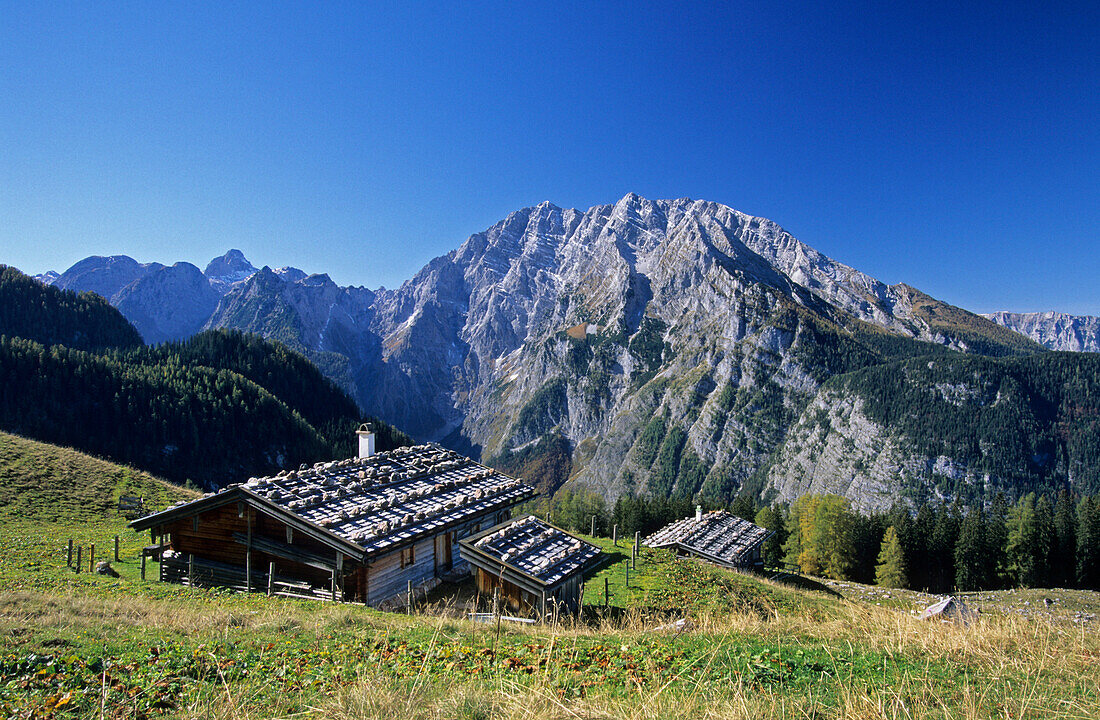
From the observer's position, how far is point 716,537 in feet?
137

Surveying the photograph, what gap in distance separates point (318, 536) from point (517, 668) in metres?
14.5

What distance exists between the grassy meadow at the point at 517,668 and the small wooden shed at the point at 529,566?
5923 mm

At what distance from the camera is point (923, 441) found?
156 meters

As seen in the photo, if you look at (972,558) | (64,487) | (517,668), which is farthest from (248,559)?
(972,558)

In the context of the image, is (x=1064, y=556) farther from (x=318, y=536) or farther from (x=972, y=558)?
(x=318, y=536)

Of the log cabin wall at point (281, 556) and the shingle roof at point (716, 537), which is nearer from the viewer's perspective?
the log cabin wall at point (281, 556)

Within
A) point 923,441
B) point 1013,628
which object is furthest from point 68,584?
point 923,441

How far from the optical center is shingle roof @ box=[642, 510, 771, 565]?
38.7 meters

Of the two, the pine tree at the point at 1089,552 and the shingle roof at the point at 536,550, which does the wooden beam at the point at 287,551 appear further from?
the pine tree at the point at 1089,552

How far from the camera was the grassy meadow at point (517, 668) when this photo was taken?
4754 mm

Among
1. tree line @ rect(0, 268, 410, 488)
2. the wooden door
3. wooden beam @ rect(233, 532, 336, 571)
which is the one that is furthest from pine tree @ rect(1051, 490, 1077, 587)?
tree line @ rect(0, 268, 410, 488)

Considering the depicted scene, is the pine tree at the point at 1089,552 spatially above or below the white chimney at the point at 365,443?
below

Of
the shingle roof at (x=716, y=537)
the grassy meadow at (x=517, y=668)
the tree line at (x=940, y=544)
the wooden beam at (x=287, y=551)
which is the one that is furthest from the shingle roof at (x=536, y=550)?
the tree line at (x=940, y=544)

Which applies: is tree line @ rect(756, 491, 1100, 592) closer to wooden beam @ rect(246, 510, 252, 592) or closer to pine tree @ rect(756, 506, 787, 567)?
pine tree @ rect(756, 506, 787, 567)
